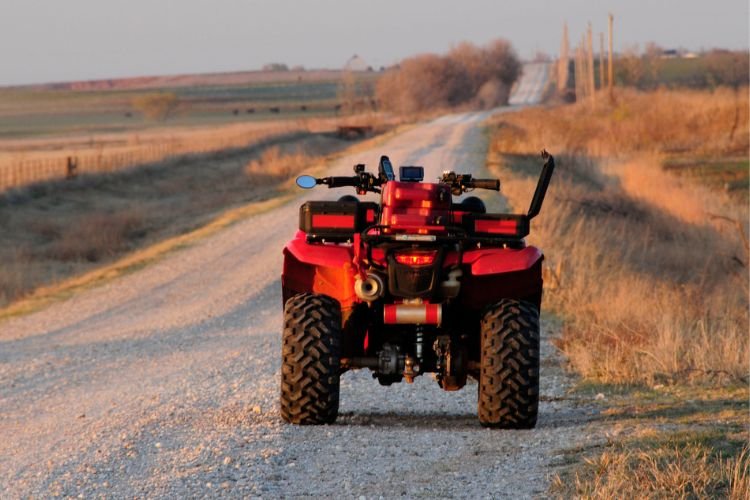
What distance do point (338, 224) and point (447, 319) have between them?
3.07 ft

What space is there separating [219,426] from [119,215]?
2811cm

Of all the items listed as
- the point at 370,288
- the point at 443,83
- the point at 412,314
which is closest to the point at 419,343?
the point at 412,314

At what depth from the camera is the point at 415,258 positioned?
768 cm

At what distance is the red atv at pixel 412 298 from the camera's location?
7.70 metres

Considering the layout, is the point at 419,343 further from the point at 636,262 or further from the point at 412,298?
the point at 636,262

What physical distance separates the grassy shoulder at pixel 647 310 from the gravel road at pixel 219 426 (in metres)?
0.43

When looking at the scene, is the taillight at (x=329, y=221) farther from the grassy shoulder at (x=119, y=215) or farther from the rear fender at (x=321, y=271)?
the grassy shoulder at (x=119, y=215)

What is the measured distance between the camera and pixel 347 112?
111750 mm

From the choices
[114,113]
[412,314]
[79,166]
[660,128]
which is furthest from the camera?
[114,113]

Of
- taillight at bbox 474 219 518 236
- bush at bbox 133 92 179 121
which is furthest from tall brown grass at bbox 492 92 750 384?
bush at bbox 133 92 179 121

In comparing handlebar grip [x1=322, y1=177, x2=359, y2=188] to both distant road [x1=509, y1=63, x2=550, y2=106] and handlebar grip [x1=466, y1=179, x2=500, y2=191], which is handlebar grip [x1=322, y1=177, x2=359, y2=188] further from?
distant road [x1=509, y1=63, x2=550, y2=106]

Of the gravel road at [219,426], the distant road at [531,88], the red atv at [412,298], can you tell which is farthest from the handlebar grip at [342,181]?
the distant road at [531,88]

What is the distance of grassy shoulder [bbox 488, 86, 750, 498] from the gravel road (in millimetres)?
435

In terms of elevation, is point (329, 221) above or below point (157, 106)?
above
